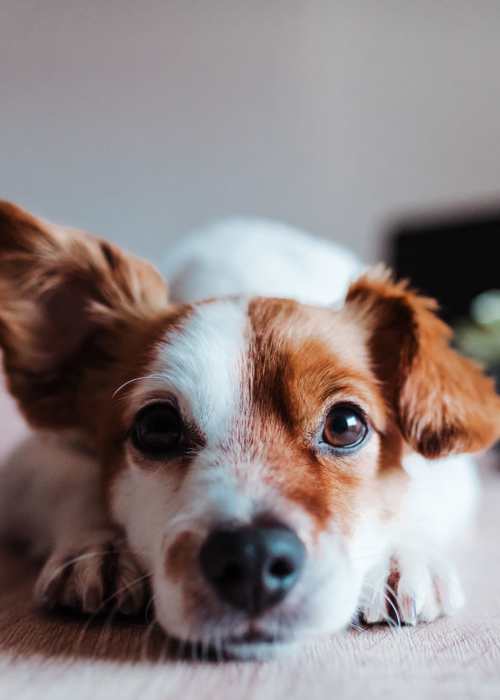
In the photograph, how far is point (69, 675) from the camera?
840 mm

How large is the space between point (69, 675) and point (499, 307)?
2.68m

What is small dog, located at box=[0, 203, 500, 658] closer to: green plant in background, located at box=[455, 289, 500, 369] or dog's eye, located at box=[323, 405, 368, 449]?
dog's eye, located at box=[323, 405, 368, 449]

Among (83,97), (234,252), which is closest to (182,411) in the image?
(234,252)

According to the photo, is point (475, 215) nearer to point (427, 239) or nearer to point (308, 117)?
point (427, 239)

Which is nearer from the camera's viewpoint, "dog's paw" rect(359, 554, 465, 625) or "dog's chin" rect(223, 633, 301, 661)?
"dog's chin" rect(223, 633, 301, 661)

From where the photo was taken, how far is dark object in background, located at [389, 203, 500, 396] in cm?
371

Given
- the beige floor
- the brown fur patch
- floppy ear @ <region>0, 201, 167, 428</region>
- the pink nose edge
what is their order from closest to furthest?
1. the beige floor
2. the brown fur patch
3. floppy ear @ <region>0, 201, 167, 428</region>
4. the pink nose edge

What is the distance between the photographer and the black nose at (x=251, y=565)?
0.85 m

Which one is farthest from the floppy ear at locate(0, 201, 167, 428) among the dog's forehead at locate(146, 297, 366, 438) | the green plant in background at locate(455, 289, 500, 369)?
Answer: the green plant in background at locate(455, 289, 500, 369)

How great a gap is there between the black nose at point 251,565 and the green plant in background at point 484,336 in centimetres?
202

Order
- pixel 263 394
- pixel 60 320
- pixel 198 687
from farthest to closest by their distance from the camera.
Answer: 1. pixel 60 320
2. pixel 263 394
3. pixel 198 687

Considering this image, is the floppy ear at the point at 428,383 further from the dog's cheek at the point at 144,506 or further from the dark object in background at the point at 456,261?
the dark object in background at the point at 456,261

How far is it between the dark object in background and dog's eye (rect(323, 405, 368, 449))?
2.36m

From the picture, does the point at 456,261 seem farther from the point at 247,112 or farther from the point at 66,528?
the point at 66,528
